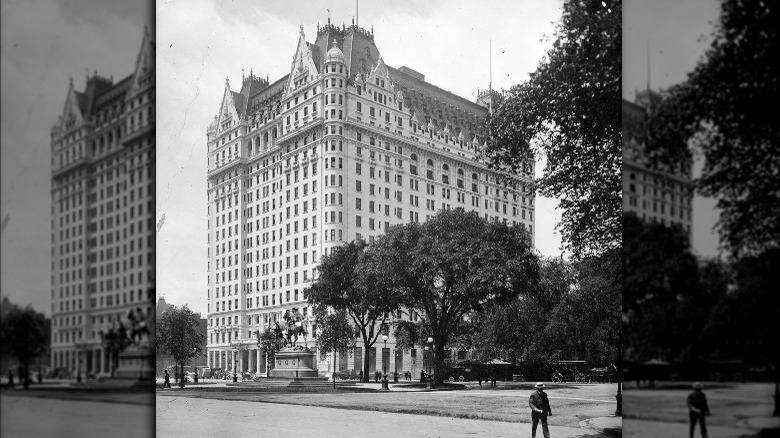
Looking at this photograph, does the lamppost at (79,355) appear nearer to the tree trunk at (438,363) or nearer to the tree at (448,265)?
the tree at (448,265)

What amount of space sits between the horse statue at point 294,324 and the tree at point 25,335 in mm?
6594

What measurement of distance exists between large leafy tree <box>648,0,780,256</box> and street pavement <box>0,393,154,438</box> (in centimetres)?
447

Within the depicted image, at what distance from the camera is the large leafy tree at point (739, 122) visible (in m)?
3.26

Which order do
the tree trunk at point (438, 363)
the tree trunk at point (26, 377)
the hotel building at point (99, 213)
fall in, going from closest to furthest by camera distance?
the tree trunk at point (26, 377) → the hotel building at point (99, 213) → the tree trunk at point (438, 363)

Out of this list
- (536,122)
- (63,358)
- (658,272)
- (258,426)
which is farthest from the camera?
(536,122)

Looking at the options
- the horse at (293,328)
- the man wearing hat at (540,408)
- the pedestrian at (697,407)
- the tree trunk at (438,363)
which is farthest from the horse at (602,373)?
the pedestrian at (697,407)

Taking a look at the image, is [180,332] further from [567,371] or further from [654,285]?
[654,285]

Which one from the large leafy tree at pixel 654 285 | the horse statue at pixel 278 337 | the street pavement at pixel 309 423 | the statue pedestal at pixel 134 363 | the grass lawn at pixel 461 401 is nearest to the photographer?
the large leafy tree at pixel 654 285

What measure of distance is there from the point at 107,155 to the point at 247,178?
554 centimetres

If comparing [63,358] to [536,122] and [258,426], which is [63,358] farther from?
[536,122]

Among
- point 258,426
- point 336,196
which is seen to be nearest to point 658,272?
point 336,196

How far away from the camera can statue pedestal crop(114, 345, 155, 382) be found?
5.89 meters

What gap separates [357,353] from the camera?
11.9 m

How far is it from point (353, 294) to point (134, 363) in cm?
590
